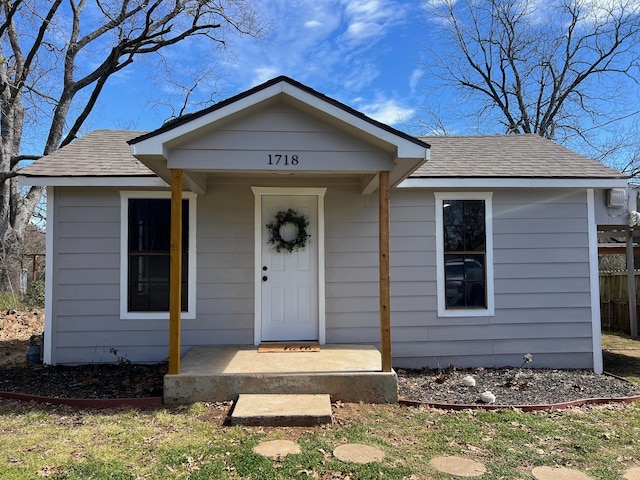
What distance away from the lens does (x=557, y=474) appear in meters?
3.20

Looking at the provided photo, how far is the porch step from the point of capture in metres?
4.04

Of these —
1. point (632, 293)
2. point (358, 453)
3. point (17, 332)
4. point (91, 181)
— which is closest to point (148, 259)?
point (91, 181)

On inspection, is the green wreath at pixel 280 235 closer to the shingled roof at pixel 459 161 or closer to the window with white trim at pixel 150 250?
the window with white trim at pixel 150 250

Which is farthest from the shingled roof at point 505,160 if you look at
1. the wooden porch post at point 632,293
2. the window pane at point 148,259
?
the wooden porch post at point 632,293

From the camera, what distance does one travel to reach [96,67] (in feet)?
50.4

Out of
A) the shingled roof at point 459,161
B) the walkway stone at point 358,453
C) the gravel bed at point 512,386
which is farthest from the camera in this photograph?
the shingled roof at point 459,161

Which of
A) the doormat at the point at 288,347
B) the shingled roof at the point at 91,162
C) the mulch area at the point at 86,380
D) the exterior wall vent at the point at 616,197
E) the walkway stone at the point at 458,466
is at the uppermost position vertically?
the shingled roof at the point at 91,162

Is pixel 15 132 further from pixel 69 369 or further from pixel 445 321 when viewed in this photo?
pixel 445 321

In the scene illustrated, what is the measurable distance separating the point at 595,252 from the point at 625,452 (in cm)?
342

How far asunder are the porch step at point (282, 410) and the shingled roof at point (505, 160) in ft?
10.6

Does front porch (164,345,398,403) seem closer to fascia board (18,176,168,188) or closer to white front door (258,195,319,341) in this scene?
white front door (258,195,319,341)

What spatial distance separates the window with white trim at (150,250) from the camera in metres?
6.04

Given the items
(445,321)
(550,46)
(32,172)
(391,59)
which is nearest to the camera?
(32,172)

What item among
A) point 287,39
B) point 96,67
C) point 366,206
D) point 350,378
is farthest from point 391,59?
point 350,378
